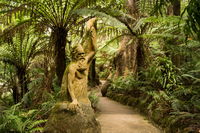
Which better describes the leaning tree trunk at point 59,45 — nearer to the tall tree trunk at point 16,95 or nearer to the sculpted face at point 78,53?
the sculpted face at point 78,53

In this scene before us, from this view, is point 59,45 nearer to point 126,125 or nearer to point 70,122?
point 70,122

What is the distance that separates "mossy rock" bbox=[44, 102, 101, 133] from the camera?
339cm

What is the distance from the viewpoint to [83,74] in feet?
13.4

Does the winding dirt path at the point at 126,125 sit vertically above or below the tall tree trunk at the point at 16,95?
below

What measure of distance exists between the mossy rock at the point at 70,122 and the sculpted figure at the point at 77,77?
14 centimetres

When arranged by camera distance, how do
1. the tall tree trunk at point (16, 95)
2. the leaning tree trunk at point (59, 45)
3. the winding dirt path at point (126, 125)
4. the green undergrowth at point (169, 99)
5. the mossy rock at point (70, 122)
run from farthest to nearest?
the tall tree trunk at point (16, 95), the leaning tree trunk at point (59, 45), the winding dirt path at point (126, 125), the green undergrowth at point (169, 99), the mossy rock at point (70, 122)

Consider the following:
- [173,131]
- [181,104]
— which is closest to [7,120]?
[173,131]

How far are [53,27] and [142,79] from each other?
3.28 m

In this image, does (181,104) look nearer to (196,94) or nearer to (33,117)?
(196,94)

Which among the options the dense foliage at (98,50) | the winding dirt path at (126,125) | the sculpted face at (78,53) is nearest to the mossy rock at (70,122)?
Answer: the dense foliage at (98,50)

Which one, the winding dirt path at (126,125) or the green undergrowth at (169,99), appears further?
the winding dirt path at (126,125)

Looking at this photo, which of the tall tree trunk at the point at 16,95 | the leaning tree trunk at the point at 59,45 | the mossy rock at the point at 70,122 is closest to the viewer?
the mossy rock at the point at 70,122

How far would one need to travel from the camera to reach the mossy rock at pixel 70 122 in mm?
3389

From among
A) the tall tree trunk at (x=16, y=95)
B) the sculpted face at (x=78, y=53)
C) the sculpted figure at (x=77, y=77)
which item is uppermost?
the sculpted face at (x=78, y=53)
